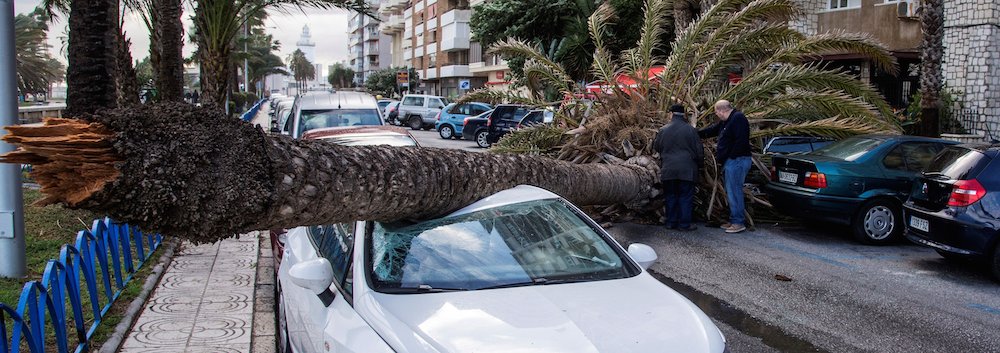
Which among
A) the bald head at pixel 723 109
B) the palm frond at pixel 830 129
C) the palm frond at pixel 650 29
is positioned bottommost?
the palm frond at pixel 830 129

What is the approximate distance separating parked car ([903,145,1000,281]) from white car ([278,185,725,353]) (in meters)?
4.41

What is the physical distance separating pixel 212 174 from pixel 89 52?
5.39 metres

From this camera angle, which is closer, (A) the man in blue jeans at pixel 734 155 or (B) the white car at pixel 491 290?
(B) the white car at pixel 491 290

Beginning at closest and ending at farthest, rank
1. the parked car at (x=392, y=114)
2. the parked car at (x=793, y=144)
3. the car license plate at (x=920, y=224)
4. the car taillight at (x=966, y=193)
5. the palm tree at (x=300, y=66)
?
the car taillight at (x=966, y=193) < the car license plate at (x=920, y=224) < the parked car at (x=793, y=144) < the parked car at (x=392, y=114) < the palm tree at (x=300, y=66)

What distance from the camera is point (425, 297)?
12.5 feet

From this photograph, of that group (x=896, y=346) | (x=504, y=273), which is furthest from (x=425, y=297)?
(x=896, y=346)

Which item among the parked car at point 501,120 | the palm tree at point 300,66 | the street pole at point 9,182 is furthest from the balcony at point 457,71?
the palm tree at point 300,66

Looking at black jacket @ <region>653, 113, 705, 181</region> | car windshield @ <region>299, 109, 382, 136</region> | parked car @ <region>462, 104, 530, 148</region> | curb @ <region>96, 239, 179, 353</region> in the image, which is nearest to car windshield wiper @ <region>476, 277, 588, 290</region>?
curb @ <region>96, 239, 179, 353</region>

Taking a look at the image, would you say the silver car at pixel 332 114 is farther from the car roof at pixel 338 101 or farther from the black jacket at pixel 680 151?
the black jacket at pixel 680 151

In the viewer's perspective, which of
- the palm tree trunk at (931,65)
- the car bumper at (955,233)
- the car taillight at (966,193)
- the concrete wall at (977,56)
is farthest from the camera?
the concrete wall at (977,56)

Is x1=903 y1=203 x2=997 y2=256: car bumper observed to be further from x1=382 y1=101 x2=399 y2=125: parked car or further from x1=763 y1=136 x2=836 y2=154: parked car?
x1=382 y1=101 x2=399 y2=125: parked car

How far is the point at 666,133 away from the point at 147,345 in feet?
21.3

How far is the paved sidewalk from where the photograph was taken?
5.62 metres

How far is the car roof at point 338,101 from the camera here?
48.8ft
